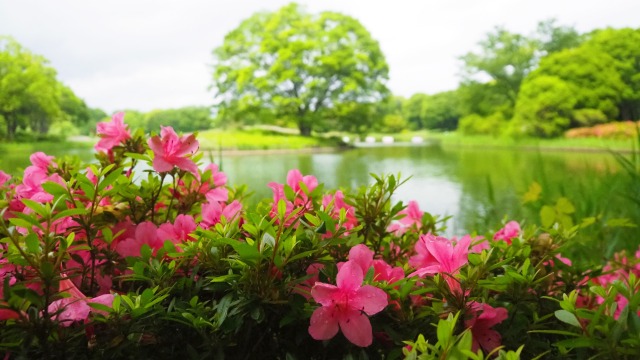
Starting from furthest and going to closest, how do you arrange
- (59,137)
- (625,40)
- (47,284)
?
(625,40)
(59,137)
(47,284)

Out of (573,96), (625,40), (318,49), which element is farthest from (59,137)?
(625,40)

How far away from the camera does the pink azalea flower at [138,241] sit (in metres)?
0.41

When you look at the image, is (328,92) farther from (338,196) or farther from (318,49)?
(338,196)

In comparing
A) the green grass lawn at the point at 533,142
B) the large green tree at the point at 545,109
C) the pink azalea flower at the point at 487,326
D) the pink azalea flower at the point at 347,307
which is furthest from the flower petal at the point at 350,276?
the large green tree at the point at 545,109

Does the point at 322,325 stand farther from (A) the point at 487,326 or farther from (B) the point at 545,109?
(B) the point at 545,109

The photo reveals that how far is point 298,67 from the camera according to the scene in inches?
275

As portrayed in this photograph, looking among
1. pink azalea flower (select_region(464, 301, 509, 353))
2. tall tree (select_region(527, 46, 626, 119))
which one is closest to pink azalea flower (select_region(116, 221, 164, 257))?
pink azalea flower (select_region(464, 301, 509, 353))

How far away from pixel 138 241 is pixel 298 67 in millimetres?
6864

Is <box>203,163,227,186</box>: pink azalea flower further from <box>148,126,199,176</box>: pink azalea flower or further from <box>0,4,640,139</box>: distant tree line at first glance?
<box>0,4,640,139</box>: distant tree line

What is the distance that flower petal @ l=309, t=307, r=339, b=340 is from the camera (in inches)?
11.3

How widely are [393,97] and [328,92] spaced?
1280 mm

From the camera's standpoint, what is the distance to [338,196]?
0.51 meters

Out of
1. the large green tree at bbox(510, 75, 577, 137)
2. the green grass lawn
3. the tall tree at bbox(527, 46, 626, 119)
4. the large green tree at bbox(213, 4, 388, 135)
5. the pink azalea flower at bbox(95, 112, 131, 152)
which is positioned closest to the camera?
the pink azalea flower at bbox(95, 112, 131, 152)

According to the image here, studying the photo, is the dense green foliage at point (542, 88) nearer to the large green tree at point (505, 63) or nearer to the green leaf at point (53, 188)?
the large green tree at point (505, 63)
